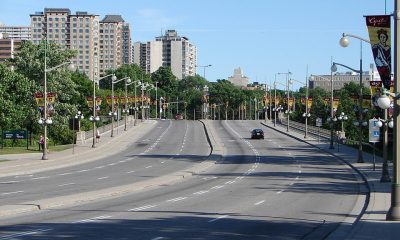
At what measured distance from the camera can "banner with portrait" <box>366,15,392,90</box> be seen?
2228cm

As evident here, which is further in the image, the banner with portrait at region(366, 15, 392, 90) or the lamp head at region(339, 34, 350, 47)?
the lamp head at region(339, 34, 350, 47)

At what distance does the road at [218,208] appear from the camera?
1830 centimetres

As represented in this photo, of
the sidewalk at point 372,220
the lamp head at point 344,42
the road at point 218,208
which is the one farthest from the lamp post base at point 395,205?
the lamp head at point 344,42

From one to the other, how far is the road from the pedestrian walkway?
3.68 m

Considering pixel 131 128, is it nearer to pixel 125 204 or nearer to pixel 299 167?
pixel 299 167

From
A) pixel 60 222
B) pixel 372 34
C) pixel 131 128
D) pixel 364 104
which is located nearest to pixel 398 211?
pixel 372 34

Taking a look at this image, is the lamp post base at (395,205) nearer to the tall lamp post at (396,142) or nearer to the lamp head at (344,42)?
the tall lamp post at (396,142)

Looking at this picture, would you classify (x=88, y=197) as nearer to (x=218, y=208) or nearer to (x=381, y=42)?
(x=218, y=208)

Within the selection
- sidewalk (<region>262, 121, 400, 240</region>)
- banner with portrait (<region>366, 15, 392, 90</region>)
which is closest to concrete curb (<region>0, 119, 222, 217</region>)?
sidewalk (<region>262, 121, 400, 240</region>)

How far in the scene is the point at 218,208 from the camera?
2520 centimetres

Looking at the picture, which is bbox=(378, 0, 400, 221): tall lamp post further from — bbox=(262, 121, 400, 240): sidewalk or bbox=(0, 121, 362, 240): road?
bbox=(0, 121, 362, 240): road

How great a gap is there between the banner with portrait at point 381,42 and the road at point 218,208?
4793 millimetres

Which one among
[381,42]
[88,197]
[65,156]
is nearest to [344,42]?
[381,42]

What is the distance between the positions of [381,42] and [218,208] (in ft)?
26.0
